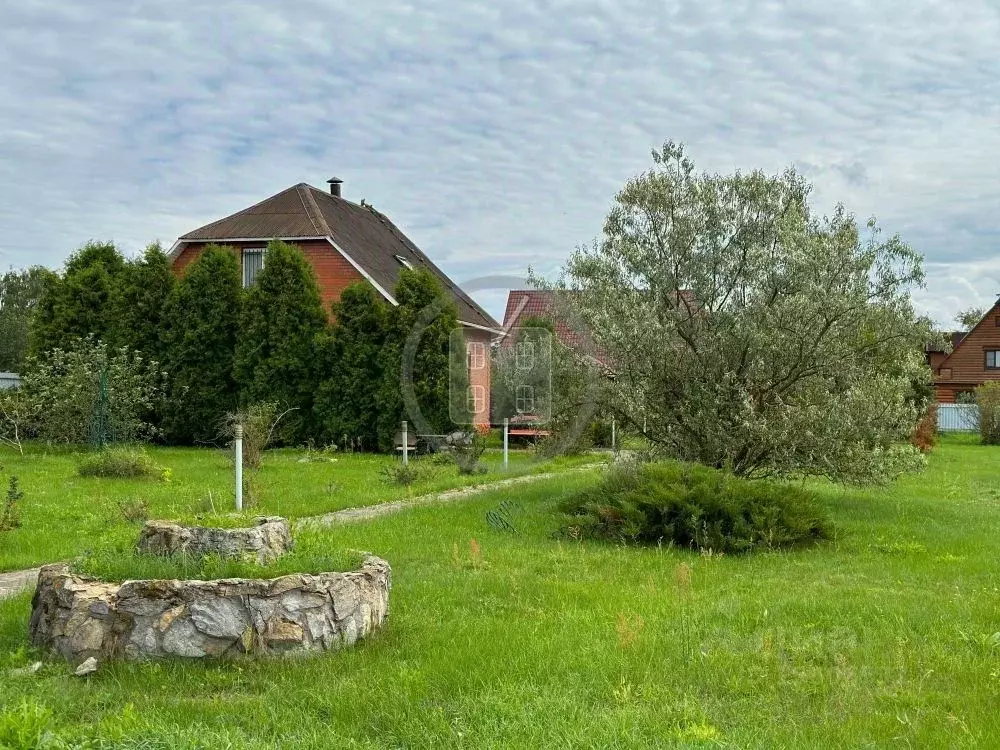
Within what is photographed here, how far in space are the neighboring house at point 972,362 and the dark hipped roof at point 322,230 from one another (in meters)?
28.5

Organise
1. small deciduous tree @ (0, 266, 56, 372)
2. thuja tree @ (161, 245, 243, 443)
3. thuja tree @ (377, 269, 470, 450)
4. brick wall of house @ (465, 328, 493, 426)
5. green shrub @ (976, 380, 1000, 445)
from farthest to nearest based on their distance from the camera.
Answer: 1. small deciduous tree @ (0, 266, 56, 372)
2. green shrub @ (976, 380, 1000, 445)
3. brick wall of house @ (465, 328, 493, 426)
4. thuja tree @ (161, 245, 243, 443)
5. thuja tree @ (377, 269, 470, 450)

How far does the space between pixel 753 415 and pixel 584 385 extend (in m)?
2.21

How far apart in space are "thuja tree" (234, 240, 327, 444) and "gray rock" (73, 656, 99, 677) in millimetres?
16806

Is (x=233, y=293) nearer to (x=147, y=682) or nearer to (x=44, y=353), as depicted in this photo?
(x=44, y=353)

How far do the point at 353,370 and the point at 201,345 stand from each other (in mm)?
3907

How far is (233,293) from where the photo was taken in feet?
74.3

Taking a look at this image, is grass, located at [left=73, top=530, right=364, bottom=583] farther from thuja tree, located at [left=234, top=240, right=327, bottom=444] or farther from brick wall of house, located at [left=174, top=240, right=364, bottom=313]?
brick wall of house, located at [left=174, top=240, right=364, bottom=313]

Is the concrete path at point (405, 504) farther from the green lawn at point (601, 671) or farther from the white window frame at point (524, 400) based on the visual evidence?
the white window frame at point (524, 400)

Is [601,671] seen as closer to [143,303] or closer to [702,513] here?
[702,513]

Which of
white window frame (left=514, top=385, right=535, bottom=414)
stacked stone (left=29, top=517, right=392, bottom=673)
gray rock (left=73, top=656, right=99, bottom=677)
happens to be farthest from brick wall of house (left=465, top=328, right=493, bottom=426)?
gray rock (left=73, top=656, right=99, bottom=677)

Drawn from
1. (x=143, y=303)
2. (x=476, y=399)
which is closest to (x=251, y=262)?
(x=143, y=303)

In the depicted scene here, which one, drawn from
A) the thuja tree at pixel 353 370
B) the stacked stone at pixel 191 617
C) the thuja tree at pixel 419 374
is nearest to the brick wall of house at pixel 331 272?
the thuja tree at pixel 353 370

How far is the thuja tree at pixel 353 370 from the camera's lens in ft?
69.9

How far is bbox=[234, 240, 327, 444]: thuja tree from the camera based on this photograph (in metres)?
21.8
